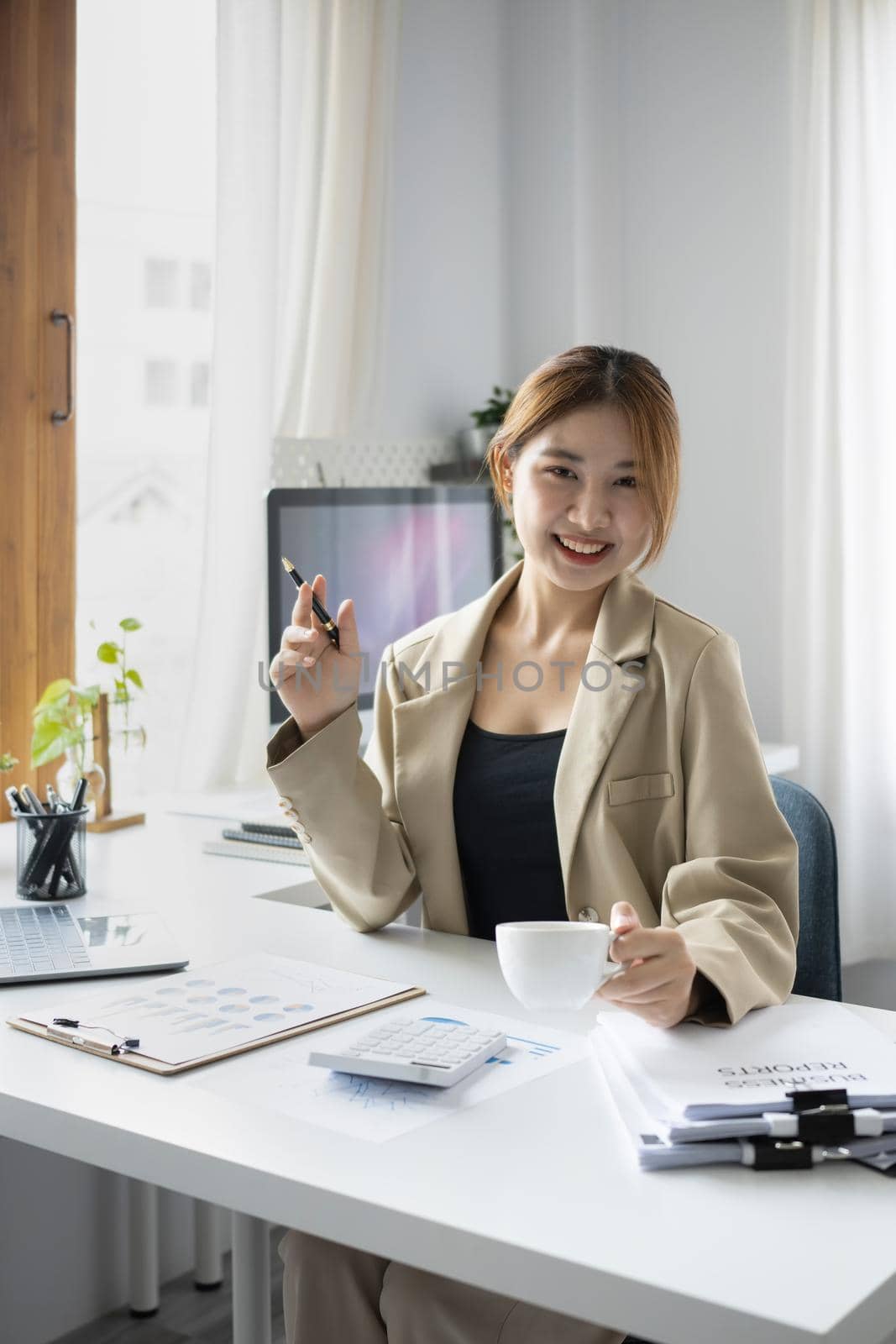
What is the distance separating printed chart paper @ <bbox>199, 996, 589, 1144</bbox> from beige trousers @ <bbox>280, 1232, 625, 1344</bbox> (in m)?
0.15

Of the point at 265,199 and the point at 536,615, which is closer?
the point at 536,615

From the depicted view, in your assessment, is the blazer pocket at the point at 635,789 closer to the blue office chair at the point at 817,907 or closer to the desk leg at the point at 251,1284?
the blue office chair at the point at 817,907

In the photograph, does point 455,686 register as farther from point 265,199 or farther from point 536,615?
point 265,199

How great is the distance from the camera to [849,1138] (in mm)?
929

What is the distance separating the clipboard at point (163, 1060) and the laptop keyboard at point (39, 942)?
153 millimetres

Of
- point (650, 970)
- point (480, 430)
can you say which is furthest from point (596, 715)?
point (480, 430)

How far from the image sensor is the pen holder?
5.65ft

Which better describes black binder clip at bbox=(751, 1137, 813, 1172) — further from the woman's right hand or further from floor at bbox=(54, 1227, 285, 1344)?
floor at bbox=(54, 1227, 285, 1344)

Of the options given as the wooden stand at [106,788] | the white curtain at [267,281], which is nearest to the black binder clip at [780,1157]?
the wooden stand at [106,788]

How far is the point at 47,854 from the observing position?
1729 millimetres

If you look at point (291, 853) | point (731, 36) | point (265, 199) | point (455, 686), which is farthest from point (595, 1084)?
point (731, 36)

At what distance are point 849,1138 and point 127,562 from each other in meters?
2.05

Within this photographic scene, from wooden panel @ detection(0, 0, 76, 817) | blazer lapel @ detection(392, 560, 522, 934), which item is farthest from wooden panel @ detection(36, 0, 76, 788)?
blazer lapel @ detection(392, 560, 522, 934)

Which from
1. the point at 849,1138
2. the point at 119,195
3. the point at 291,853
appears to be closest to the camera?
the point at 849,1138
